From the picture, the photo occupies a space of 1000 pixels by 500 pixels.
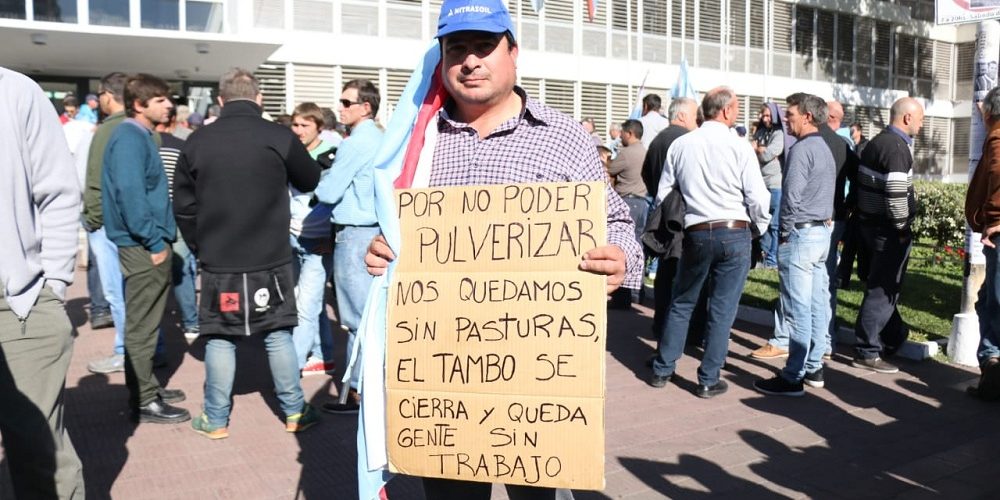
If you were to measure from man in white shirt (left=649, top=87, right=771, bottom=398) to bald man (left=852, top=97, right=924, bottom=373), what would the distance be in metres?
1.18

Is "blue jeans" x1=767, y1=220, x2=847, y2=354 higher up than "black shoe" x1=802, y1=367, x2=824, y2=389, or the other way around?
"blue jeans" x1=767, y1=220, x2=847, y2=354

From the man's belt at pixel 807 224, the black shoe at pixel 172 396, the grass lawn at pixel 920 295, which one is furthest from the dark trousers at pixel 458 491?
the grass lawn at pixel 920 295

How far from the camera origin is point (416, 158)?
9.44 feet

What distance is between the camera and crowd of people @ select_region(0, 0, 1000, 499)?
3090 millimetres

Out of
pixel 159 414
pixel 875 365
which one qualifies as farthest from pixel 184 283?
pixel 875 365

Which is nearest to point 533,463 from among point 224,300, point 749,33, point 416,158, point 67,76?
point 416,158

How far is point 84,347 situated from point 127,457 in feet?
10.6

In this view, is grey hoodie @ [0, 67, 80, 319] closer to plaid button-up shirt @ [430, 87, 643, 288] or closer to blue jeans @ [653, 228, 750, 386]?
plaid button-up shirt @ [430, 87, 643, 288]

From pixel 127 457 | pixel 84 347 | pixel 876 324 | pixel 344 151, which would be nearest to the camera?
pixel 127 457

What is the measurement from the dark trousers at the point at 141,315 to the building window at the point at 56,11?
14.1 m

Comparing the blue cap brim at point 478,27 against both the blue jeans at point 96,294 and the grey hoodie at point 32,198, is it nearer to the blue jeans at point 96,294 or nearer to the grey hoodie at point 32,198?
the grey hoodie at point 32,198

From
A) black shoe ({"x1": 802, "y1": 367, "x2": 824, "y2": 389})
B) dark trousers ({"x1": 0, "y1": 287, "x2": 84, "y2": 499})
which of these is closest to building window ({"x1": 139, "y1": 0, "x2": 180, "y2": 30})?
black shoe ({"x1": 802, "y1": 367, "x2": 824, "y2": 389})

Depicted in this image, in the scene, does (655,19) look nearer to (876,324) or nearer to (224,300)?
(876,324)

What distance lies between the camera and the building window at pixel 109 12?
1770cm
